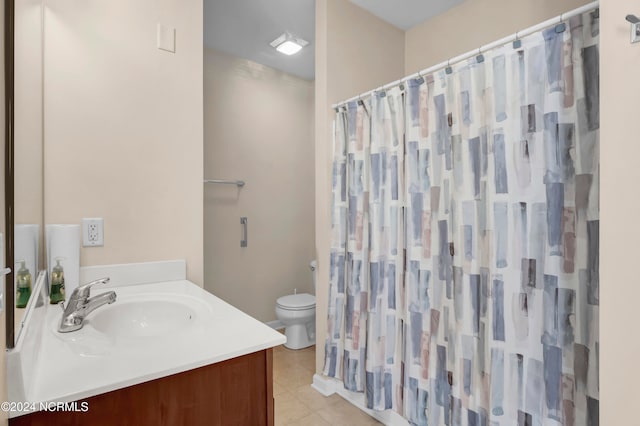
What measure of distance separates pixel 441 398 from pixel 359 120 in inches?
62.5

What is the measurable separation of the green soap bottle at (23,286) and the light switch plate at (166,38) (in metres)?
1.25

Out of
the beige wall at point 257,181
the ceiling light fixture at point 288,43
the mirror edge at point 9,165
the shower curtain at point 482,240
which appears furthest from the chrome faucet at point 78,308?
the ceiling light fixture at point 288,43

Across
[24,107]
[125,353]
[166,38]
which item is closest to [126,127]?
[166,38]

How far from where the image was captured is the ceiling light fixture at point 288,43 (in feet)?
8.30

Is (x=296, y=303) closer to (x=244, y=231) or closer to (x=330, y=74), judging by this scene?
(x=244, y=231)

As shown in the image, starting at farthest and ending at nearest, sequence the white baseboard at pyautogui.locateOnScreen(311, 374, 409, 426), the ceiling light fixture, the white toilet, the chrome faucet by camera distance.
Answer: the white toilet
the ceiling light fixture
the white baseboard at pyautogui.locateOnScreen(311, 374, 409, 426)
the chrome faucet

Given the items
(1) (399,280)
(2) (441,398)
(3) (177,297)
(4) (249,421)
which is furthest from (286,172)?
(4) (249,421)

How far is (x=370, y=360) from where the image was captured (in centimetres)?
193

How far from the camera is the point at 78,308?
1067 mm

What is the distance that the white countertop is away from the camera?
0.72 meters

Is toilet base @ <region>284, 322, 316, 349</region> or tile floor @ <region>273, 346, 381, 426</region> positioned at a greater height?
toilet base @ <region>284, 322, 316, 349</region>
